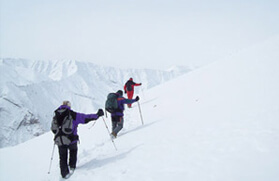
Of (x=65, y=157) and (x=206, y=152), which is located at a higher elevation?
(x=65, y=157)

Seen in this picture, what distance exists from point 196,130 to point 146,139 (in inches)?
68.8

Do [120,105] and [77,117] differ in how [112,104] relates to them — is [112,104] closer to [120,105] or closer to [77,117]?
[120,105]

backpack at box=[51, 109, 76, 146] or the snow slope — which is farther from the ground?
backpack at box=[51, 109, 76, 146]

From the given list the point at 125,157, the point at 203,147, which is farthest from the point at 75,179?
the point at 203,147

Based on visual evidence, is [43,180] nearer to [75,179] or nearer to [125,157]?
[75,179]

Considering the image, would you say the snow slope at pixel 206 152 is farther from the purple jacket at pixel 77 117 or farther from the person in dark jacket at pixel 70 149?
the purple jacket at pixel 77 117

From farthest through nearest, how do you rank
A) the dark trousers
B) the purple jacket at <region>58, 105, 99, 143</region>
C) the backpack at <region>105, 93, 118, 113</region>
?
the backpack at <region>105, 93, 118, 113</region> < the purple jacket at <region>58, 105, 99, 143</region> < the dark trousers

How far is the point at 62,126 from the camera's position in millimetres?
5352

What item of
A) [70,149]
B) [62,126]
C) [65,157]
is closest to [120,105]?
[70,149]

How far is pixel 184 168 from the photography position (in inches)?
161

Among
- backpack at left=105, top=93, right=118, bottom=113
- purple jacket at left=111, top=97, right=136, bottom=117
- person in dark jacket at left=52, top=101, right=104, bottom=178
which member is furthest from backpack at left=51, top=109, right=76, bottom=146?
purple jacket at left=111, top=97, right=136, bottom=117

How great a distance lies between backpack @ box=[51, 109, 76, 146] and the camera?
5.33 metres

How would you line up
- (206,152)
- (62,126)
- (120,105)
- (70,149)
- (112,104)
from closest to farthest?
(206,152)
(62,126)
(70,149)
(112,104)
(120,105)

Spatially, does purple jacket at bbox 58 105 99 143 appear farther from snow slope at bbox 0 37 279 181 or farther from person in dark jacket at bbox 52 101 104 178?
snow slope at bbox 0 37 279 181
